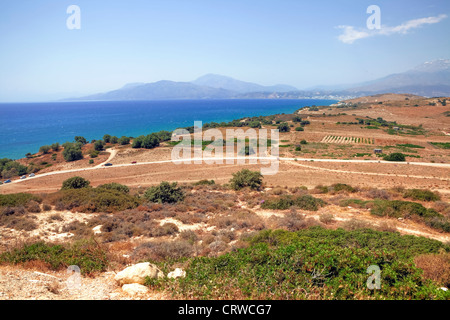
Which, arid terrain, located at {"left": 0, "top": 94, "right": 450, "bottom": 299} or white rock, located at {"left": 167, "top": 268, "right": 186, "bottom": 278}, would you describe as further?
arid terrain, located at {"left": 0, "top": 94, "right": 450, "bottom": 299}

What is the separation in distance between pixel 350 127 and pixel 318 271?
252 ft

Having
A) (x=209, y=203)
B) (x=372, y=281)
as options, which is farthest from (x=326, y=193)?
(x=372, y=281)

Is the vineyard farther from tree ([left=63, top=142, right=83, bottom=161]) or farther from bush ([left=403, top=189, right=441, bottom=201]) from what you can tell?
tree ([left=63, top=142, right=83, bottom=161])

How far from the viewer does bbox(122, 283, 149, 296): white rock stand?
567cm

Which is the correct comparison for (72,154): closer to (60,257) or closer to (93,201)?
(93,201)

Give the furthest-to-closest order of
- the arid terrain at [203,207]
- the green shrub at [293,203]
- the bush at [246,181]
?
the bush at [246,181] → the green shrub at [293,203] → the arid terrain at [203,207]

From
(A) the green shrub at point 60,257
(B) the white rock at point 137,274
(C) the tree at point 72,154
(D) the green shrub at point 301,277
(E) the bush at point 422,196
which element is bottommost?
(E) the bush at point 422,196

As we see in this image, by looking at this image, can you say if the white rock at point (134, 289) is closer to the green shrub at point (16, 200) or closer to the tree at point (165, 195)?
the green shrub at point (16, 200)

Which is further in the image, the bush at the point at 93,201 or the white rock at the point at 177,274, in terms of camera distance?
the bush at the point at 93,201

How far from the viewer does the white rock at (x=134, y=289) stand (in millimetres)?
5672

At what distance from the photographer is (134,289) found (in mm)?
5773

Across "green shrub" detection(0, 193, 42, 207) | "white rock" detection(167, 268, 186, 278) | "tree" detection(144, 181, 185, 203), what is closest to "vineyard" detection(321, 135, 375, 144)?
"tree" detection(144, 181, 185, 203)

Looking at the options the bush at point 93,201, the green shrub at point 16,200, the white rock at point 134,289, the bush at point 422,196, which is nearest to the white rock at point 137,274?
the white rock at point 134,289

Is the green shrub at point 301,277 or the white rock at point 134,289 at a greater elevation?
the green shrub at point 301,277
